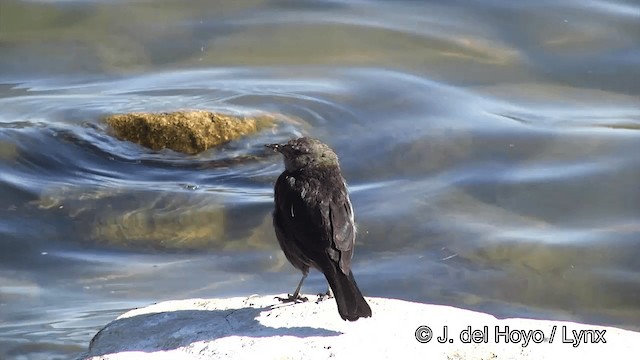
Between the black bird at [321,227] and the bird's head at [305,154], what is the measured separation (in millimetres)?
43

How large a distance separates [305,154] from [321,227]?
1027 millimetres

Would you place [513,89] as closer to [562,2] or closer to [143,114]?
[562,2]

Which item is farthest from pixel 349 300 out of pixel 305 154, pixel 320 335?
pixel 305 154

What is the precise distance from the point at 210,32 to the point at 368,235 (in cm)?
465

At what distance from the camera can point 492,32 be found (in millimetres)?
12312

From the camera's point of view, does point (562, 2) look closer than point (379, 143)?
No

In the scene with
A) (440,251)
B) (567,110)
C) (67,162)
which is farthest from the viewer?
(567,110)

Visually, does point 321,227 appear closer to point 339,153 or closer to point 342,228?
point 342,228

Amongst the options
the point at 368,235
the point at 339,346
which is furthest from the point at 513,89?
the point at 339,346

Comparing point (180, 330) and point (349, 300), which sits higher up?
point (349, 300)

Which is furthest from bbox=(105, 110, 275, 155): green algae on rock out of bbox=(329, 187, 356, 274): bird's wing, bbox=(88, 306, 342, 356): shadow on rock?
bbox=(88, 306, 342, 356): shadow on rock

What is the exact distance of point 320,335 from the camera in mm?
5223

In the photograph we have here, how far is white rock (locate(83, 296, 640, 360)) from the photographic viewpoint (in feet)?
16.4

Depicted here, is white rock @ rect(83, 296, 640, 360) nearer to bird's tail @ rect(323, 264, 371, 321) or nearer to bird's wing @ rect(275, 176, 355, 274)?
bird's tail @ rect(323, 264, 371, 321)
